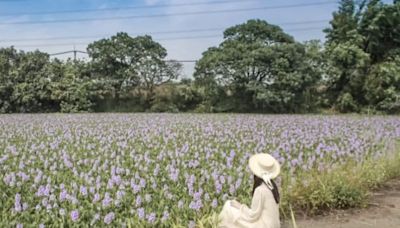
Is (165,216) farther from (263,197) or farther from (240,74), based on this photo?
(240,74)

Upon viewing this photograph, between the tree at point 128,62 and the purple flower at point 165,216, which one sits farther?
the tree at point 128,62

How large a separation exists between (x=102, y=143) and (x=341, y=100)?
17133 mm

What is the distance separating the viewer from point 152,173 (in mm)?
5805

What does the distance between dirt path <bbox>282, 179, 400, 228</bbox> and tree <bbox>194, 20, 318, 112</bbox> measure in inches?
652

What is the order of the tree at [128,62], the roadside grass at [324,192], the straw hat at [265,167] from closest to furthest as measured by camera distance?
the straw hat at [265,167] → the roadside grass at [324,192] → the tree at [128,62]


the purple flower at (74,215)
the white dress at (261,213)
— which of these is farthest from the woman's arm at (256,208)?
the purple flower at (74,215)

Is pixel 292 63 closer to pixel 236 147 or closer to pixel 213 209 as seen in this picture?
pixel 236 147

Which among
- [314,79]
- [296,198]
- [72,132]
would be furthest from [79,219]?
[314,79]

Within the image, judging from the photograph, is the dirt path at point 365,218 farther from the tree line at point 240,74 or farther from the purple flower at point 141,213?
the tree line at point 240,74

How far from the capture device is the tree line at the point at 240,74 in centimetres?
Answer: 2248

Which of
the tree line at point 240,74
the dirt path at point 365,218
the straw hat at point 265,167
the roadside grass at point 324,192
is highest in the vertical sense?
the tree line at point 240,74

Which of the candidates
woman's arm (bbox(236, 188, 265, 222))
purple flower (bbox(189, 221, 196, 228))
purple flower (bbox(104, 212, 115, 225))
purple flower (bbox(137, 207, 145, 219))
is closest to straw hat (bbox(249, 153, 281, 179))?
woman's arm (bbox(236, 188, 265, 222))

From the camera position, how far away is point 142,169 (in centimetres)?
591

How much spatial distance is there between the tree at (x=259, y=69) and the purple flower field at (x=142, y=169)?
38.6 ft
